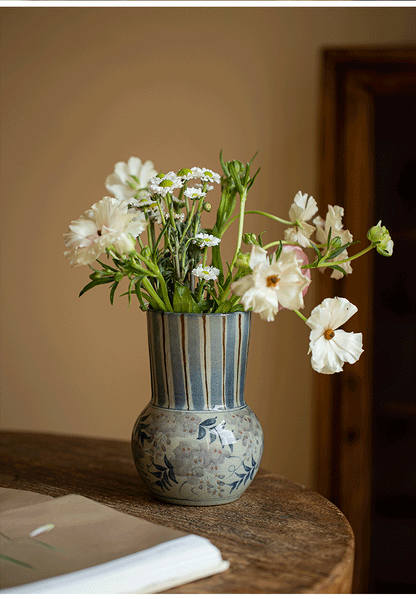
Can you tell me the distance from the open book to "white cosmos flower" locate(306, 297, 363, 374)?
275 mm

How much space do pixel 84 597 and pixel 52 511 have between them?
0.64ft

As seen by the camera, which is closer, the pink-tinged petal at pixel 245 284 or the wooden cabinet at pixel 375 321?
the pink-tinged petal at pixel 245 284

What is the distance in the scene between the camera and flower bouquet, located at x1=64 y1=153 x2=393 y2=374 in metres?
0.68

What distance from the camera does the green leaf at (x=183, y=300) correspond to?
31.0 inches

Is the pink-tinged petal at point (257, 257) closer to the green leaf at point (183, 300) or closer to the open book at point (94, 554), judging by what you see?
the green leaf at point (183, 300)

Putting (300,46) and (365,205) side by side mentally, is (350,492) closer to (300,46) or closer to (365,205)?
(365,205)

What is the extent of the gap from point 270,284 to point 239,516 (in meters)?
0.31

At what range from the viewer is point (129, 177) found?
3.14 feet

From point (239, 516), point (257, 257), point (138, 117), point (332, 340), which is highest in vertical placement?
point (138, 117)

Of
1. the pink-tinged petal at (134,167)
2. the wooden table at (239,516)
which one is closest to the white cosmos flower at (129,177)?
the pink-tinged petal at (134,167)

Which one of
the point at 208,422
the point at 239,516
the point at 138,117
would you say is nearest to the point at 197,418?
the point at 208,422

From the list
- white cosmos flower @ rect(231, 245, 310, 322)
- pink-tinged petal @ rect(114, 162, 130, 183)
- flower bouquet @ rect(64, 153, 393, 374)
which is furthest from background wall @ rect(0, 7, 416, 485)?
white cosmos flower @ rect(231, 245, 310, 322)

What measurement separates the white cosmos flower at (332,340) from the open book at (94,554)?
275mm

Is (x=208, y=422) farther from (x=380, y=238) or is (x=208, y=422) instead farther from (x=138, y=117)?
(x=138, y=117)
